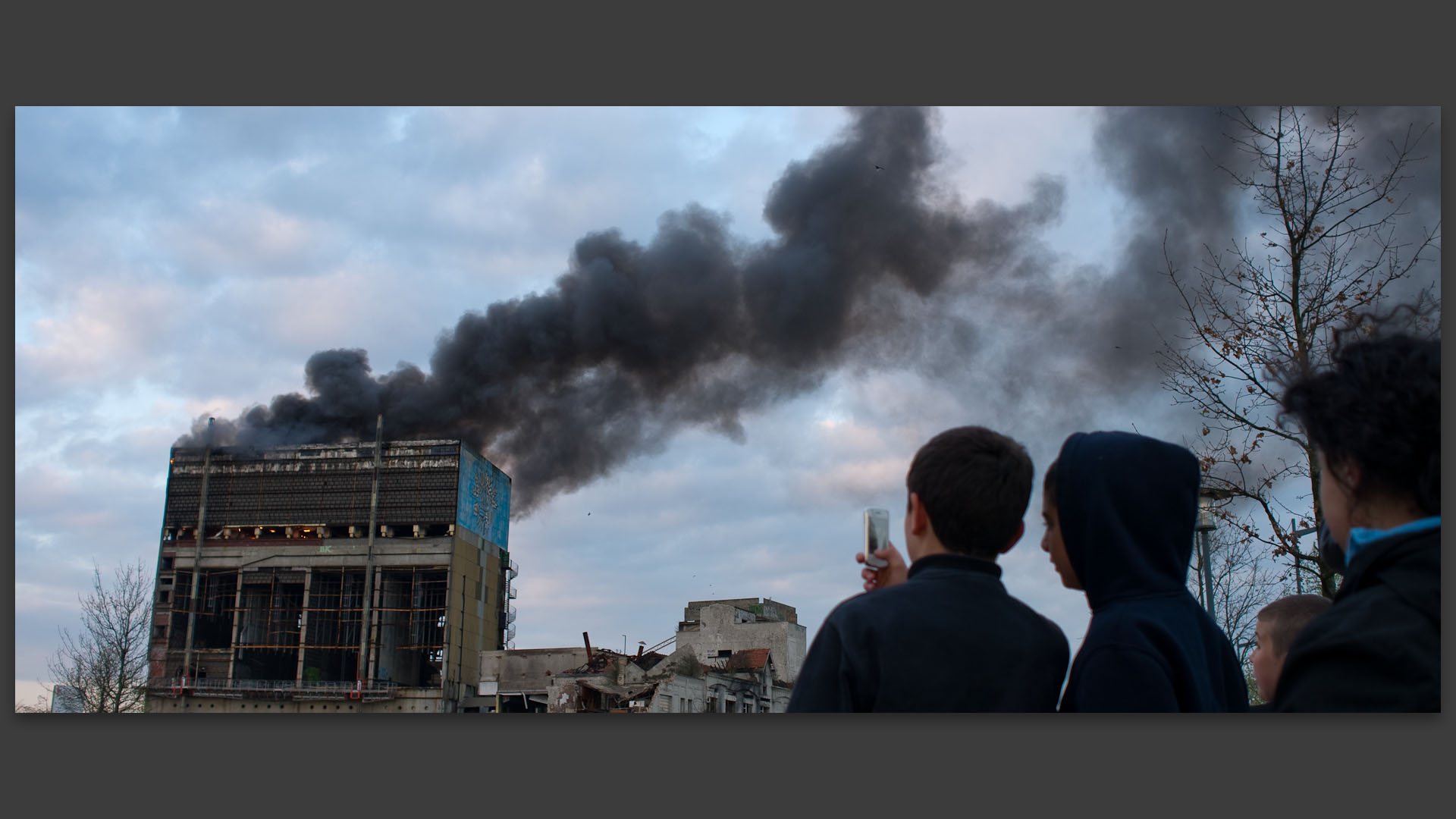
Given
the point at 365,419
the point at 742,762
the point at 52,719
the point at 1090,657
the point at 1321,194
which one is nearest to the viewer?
the point at 1090,657

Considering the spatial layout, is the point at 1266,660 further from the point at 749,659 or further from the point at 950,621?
the point at 749,659

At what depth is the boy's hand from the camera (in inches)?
90.2

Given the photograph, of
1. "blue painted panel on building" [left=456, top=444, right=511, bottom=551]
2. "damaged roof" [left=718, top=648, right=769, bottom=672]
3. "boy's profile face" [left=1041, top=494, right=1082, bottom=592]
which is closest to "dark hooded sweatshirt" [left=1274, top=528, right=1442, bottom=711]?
"boy's profile face" [left=1041, top=494, right=1082, bottom=592]

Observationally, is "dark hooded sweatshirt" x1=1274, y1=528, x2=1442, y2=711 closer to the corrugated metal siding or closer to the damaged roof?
the damaged roof

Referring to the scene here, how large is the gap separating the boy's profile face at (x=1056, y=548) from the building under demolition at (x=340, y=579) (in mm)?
38500

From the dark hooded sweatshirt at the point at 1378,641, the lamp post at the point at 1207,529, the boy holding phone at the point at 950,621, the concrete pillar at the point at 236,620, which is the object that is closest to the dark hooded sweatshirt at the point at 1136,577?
the boy holding phone at the point at 950,621

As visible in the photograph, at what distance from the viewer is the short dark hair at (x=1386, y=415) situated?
70.8 inches

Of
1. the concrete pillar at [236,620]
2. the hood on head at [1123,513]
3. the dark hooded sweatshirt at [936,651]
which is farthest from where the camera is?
the concrete pillar at [236,620]

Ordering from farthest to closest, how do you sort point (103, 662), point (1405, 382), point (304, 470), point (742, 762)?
point (304, 470) < point (103, 662) < point (742, 762) < point (1405, 382)

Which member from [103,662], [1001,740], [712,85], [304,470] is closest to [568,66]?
[712,85]

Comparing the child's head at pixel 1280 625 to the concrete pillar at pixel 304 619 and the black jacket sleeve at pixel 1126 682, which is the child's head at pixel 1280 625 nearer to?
the black jacket sleeve at pixel 1126 682

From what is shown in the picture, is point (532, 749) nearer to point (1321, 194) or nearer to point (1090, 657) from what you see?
point (1090, 657)

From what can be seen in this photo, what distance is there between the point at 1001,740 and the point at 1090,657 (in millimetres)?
956

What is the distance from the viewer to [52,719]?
418cm
